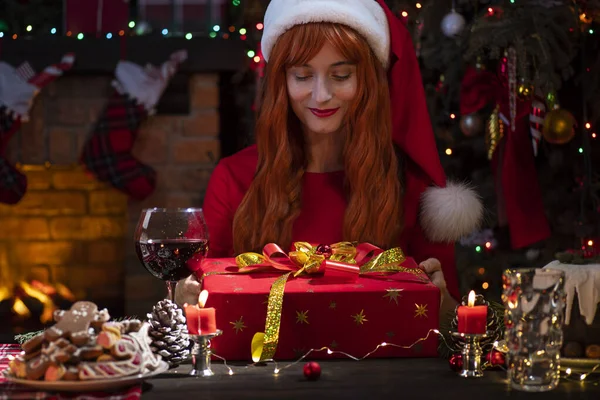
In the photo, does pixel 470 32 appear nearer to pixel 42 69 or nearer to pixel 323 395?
pixel 42 69

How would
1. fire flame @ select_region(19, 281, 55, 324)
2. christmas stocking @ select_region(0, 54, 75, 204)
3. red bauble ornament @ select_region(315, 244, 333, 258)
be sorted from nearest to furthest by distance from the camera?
red bauble ornament @ select_region(315, 244, 333, 258) < christmas stocking @ select_region(0, 54, 75, 204) < fire flame @ select_region(19, 281, 55, 324)

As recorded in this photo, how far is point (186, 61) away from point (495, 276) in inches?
59.3

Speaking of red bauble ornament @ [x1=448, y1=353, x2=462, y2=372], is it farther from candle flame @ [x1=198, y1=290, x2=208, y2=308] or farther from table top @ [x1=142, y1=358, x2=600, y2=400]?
candle flame @ [x1=198, y1=290, x2=208, y2=308]

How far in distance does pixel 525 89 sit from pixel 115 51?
161cm

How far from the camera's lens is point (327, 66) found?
1774mm

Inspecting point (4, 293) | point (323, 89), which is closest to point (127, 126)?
point (4, 293)

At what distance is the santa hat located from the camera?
1.80 m

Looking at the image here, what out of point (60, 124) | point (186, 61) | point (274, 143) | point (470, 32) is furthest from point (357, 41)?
point (60, 124)

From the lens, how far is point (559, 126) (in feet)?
10.5

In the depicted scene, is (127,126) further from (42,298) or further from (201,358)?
(201,358)

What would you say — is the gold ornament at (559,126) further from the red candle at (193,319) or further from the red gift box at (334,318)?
the red candle at (193,319)

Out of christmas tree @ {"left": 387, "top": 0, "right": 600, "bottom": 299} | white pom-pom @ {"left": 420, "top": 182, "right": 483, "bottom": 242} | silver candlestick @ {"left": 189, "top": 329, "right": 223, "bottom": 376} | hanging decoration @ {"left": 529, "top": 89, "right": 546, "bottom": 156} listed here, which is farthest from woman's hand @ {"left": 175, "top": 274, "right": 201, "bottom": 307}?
hanging decoration @ {"left": 529, "top": 89, "right": 546, "bottom": 156}

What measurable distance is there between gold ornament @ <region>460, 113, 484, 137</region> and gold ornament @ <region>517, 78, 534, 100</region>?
0.28 meters

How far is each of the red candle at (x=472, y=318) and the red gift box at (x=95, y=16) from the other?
9.18 ft
